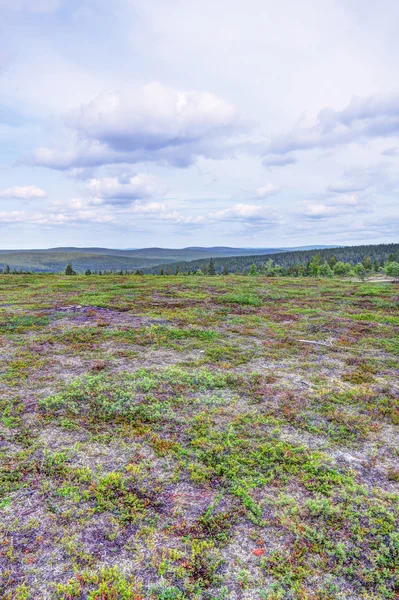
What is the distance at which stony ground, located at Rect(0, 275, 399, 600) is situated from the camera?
12.8 feet

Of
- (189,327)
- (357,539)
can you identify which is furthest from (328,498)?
(189,327)

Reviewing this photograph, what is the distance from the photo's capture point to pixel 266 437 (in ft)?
22.0

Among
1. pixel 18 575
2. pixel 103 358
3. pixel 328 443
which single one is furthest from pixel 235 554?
pixel 103 358

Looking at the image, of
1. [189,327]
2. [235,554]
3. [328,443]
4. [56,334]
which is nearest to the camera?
[235,554]

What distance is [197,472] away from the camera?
5617 millimetres

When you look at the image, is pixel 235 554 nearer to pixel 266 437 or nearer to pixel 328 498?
pixel 328 498

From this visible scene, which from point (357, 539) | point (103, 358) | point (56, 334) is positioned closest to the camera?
point (357, 539)

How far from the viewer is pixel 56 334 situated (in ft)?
47.3

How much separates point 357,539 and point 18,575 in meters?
4.30

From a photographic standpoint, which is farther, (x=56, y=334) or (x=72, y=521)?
(x=56, y=334)

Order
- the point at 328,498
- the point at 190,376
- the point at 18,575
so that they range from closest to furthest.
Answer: the point at 18,575
the point at 328,498
the point at 190,376

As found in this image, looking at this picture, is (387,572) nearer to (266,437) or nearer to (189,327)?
(266,437)

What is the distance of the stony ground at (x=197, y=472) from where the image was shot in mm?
3914

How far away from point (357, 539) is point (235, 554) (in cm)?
170
